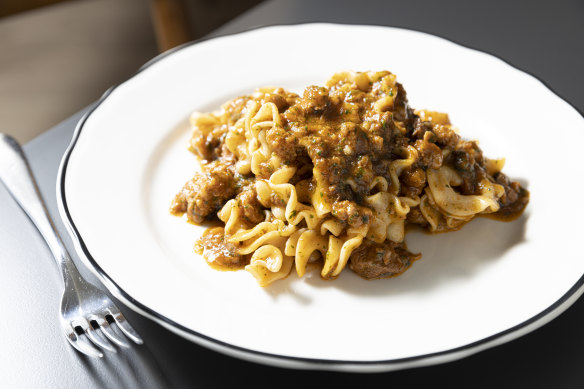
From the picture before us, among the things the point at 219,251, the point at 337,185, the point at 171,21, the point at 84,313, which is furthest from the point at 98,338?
the point at 171,21

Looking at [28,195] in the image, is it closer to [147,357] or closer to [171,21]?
[147,357]

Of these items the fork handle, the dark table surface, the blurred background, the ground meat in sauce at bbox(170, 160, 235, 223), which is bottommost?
the blurred background

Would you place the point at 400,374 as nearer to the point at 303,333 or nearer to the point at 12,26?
the point at 303,333

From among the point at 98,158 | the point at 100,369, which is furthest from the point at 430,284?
the point at 98,158

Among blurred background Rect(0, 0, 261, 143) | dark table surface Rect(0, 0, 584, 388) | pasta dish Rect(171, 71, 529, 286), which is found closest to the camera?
dark table surface Rect(0, 0, 584, 388)

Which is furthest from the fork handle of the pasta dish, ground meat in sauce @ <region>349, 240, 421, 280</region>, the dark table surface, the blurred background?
the blurred background

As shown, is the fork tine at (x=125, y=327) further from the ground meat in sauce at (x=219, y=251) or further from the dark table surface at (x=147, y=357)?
the ground meat in sauce at (x=219, y=251)

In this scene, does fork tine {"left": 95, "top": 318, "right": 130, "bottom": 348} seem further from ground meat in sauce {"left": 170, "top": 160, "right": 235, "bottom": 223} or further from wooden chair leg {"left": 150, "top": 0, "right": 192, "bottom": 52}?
wooden chair leg {"left": 150, "top": 0, "right": 192, "bottom": 52}

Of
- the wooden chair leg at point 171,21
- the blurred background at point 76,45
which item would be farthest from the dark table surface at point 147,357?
the blurred background at point 76,45

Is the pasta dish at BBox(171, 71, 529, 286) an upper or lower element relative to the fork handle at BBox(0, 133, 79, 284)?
upper
